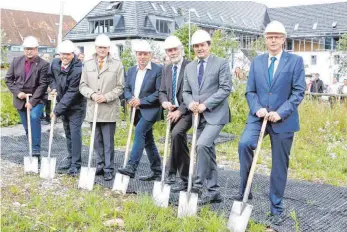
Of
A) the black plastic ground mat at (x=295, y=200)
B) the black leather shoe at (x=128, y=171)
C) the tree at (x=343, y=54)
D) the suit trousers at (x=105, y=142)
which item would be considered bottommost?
the black plastic ground mat at (x=295, y=200)

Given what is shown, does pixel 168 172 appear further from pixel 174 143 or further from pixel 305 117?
pixel 305 117

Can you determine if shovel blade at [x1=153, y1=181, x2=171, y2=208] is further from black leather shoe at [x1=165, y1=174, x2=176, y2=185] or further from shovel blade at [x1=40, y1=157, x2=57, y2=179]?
shovel blade at [x1=40, y1=157, x2=57, y2=179]

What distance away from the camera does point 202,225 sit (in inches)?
170

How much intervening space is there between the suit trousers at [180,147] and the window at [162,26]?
3374 centimetres

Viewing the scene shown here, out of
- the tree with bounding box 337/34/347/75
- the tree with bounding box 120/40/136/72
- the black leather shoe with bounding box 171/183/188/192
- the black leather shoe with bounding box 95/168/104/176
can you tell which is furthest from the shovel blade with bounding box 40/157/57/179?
the tree with bounding box 337/34/347/75

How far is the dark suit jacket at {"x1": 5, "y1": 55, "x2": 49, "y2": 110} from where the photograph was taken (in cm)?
679

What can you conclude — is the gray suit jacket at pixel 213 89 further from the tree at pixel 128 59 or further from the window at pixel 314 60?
the window at pixel 314 60

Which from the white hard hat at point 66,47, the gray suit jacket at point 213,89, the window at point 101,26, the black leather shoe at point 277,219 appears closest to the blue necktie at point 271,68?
the gray suit jacket at point 213,89

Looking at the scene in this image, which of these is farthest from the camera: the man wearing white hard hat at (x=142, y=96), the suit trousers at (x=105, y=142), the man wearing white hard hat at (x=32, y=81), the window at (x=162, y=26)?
the window at (x=162, y=26)

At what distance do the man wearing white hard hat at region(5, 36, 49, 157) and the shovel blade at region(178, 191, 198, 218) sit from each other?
10.5 feet

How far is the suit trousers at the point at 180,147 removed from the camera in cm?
532

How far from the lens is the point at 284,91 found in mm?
4477

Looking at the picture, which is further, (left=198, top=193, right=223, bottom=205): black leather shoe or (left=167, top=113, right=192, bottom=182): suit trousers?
(left=167, top=113, right=192, bottom=182): suit trousers

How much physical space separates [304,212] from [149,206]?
5.28 feet
